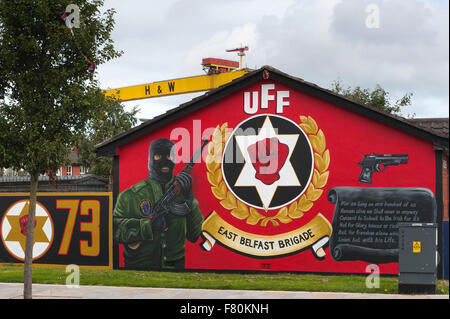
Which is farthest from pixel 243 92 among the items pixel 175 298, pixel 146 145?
pixel 175 298

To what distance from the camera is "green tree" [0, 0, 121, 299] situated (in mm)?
12711

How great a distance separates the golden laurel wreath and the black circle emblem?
141mm

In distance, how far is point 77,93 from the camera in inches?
511

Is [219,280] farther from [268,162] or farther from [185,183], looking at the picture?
[268,162]

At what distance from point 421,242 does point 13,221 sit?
1299cm

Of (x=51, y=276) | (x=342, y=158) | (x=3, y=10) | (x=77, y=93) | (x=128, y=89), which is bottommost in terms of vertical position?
(x=51, y=276)

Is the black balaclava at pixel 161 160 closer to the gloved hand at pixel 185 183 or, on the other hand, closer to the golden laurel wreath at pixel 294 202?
the gloved hand at pixel 185 183

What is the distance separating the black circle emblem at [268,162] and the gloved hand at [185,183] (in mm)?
1087

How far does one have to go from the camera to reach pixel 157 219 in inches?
704

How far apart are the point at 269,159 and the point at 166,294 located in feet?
17.6

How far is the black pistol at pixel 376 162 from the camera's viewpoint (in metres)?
16.3

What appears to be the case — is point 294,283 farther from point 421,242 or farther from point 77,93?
point 77,93

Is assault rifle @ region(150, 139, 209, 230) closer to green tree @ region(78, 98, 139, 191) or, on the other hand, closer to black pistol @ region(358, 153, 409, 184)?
black pistol @ region(358, 153, 409, 184)
